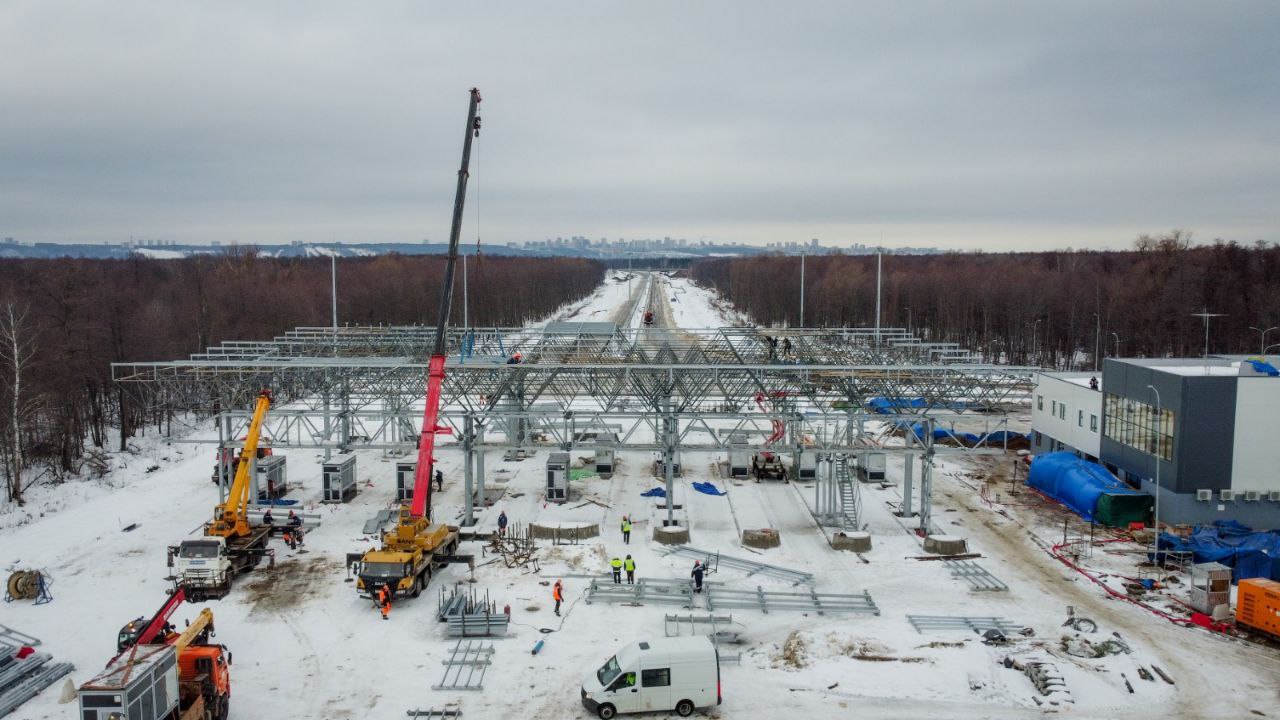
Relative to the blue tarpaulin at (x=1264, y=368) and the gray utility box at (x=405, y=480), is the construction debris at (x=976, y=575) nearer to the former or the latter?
the blue tarpaulin at (x=1264, y=368)

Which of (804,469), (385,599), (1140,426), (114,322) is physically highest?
(114,322)

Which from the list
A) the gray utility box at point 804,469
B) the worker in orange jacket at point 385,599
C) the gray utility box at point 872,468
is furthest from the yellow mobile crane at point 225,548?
the gray utility box at point 872,468

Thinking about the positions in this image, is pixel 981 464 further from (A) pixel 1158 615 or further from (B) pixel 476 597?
(B) pixel 476 597

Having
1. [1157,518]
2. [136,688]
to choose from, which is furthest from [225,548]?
[1157,518]

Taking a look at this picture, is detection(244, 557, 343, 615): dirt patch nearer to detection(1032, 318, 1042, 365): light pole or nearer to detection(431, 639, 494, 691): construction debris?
detection(431, 639, 494, 691): construction debris

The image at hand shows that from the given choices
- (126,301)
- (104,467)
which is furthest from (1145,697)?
(126,301)

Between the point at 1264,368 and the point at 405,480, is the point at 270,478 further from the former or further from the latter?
the point at 1264,368

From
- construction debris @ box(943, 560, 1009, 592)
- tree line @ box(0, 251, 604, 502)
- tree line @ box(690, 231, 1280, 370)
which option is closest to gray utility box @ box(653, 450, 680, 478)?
construction debris @ box(943, 560, 1009, 592)
